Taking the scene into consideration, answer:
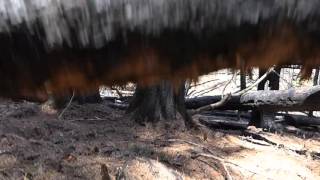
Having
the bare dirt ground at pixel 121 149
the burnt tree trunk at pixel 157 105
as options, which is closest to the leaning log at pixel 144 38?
the bare dirt ground at pixel 121 149

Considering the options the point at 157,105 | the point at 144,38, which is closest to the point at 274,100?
the point at 157,105

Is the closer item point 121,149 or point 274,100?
point 121,149

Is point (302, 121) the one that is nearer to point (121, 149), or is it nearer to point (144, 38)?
point (121, 149)

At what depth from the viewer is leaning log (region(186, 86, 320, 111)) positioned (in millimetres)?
8320

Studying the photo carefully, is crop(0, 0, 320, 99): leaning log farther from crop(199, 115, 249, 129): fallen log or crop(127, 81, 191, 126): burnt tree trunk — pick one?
crop(199, 115, 249, 129): fallen log

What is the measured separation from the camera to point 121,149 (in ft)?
19.7

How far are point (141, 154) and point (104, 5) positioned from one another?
5321 mm

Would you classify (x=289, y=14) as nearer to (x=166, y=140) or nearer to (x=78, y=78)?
(x=78, y=78)

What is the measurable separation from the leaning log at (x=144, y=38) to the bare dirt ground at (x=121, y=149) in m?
4.26

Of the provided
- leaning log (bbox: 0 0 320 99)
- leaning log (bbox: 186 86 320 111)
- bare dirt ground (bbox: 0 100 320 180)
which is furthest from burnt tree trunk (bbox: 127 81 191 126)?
leaning log (bbox: 0 0 320 99)

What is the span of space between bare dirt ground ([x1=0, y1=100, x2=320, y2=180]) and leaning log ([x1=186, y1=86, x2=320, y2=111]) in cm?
62

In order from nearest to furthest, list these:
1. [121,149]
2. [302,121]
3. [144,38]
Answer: [144,38], [121,149], [302,121]

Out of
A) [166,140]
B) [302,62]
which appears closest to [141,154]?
[166,140]

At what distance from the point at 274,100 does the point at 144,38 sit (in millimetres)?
8556
